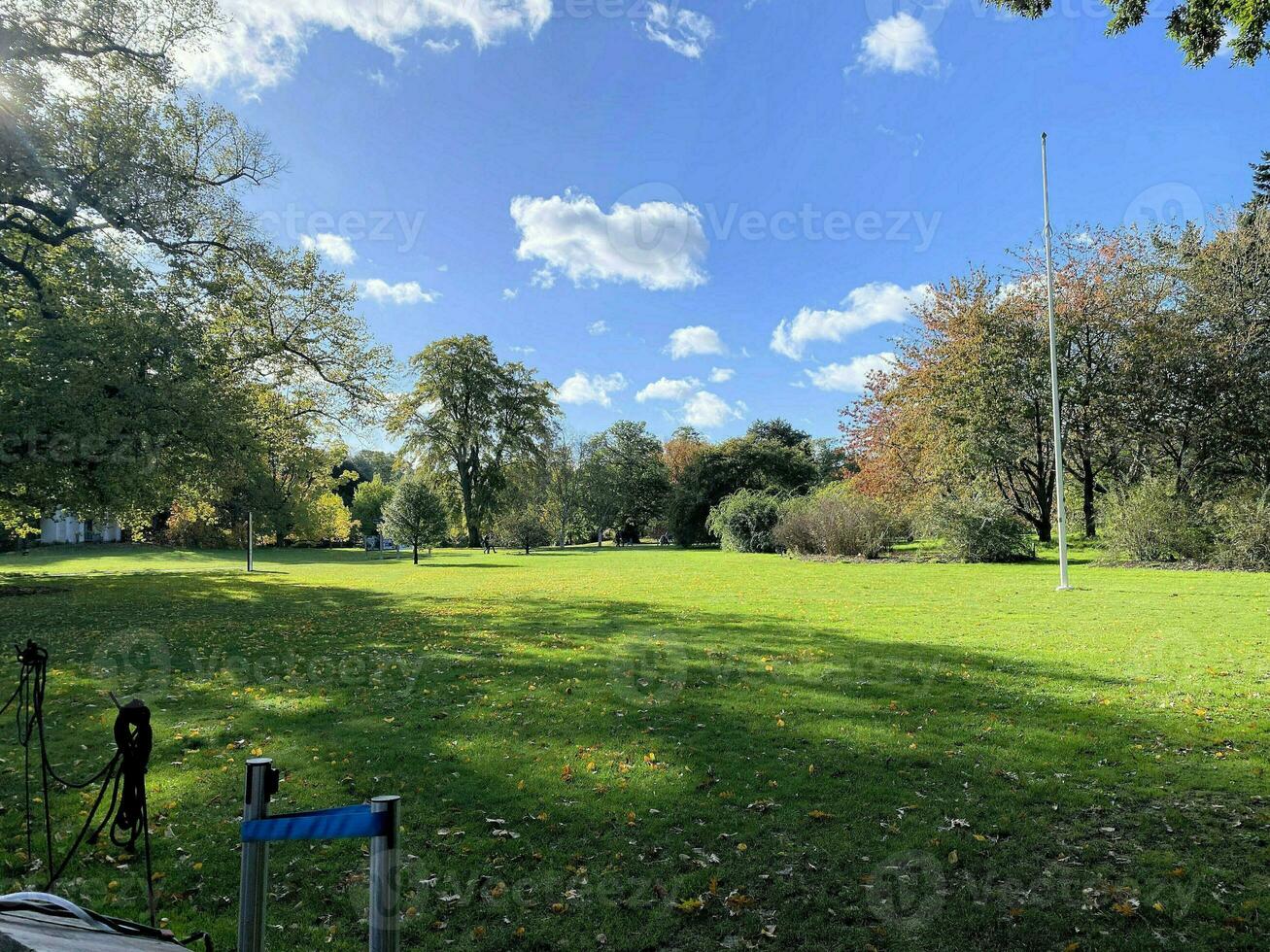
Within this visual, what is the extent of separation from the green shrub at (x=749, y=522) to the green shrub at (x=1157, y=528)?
17213mm

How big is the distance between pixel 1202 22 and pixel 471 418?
145 ft

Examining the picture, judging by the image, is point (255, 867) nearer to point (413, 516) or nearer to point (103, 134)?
point (103, 134)

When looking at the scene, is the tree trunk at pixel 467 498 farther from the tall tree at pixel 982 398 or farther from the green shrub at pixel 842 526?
the tall tree at pixel 982 398

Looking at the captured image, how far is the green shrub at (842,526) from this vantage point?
28.7 m

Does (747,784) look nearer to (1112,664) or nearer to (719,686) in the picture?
(719,686)

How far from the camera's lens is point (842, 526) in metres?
29.1

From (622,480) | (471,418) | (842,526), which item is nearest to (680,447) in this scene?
(622,480)

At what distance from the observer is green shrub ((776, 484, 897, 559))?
28703 mm

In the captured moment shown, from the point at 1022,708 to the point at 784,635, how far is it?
414 cm

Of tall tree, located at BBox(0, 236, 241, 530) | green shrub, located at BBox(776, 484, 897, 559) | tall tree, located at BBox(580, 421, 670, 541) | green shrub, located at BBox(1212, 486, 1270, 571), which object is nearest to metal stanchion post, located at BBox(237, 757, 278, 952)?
tall tree, located at BBox(0, 236, 241, 530)


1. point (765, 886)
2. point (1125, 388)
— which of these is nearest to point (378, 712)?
point (765, 886)

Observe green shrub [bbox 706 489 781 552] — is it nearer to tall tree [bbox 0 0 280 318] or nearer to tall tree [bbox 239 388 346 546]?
tall tree [bbox 239 388 346 546]

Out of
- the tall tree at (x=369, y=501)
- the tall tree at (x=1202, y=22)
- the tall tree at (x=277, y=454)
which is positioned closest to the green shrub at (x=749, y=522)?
the tall tree at (x=277, y=454)

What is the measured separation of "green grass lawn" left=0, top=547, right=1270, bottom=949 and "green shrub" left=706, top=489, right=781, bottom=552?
88.8 ft
